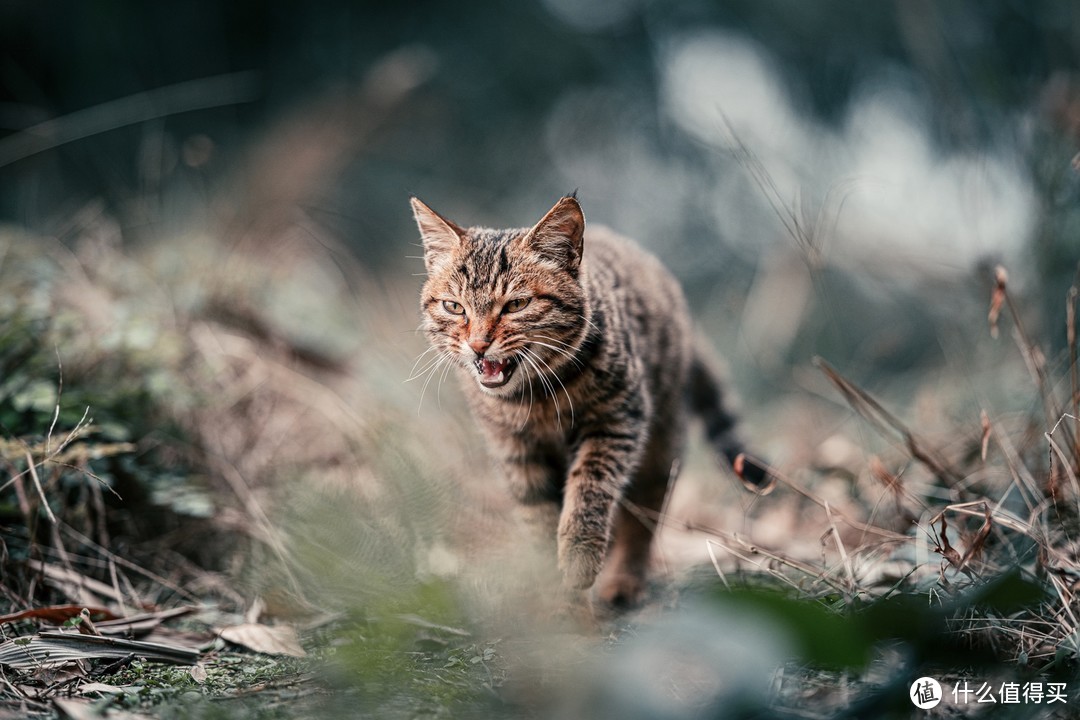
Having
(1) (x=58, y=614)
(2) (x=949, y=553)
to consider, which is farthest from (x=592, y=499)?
(1) (x=58, y=614)

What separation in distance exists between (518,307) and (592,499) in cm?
66

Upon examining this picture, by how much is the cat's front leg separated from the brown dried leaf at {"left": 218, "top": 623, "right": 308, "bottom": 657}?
0.81 meters

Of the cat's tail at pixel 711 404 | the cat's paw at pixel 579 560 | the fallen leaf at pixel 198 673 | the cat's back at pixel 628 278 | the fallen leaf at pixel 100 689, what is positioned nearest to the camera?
the fallen leaf at pixel 100 689

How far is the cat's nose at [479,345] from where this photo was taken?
2.46m

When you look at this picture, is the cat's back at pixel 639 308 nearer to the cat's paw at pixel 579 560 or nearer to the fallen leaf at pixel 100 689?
Answer: the cat's paw at pixel 579 560

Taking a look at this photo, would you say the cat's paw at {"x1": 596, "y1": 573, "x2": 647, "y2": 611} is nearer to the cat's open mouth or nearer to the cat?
the cat

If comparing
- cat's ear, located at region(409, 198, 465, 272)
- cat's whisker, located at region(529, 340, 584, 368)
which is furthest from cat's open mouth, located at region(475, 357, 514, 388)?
cat's ear, located at region(409, 198, 465, 272)

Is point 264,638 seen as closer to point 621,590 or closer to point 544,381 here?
point 544,381

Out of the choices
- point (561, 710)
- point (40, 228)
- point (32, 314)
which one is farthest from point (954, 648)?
point (40, 228)

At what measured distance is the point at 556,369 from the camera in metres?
2.59

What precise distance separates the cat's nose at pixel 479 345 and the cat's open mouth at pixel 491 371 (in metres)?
0.03

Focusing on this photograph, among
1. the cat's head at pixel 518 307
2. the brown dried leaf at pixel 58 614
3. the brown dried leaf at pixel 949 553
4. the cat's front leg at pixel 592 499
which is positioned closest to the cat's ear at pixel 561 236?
the cat's head at pixel 518 307

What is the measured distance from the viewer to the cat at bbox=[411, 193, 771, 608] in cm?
249

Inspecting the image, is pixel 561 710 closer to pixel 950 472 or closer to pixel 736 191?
pixel 950 472
